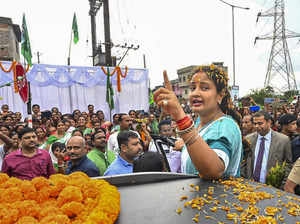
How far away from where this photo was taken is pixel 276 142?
168 inches

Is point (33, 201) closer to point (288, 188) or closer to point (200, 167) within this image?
point (200, 167)

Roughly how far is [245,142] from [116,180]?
1194 millimetres

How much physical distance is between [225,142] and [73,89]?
976cm

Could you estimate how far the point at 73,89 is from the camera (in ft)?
33.9

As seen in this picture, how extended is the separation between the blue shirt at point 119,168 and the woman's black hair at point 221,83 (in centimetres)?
238

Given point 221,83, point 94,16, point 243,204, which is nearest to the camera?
point 243,204

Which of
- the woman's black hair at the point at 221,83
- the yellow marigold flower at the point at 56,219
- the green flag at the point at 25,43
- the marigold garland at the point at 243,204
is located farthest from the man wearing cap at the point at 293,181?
the green flag at the point at 25,43

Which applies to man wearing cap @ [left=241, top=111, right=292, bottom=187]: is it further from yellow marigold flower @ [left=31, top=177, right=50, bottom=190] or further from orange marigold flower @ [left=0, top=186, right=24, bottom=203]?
orange marigold flower @ [left=0, top=186, right=24, bottom=203]

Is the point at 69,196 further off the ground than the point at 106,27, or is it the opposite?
the point at 106,27

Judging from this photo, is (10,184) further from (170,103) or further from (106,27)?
(106,27)

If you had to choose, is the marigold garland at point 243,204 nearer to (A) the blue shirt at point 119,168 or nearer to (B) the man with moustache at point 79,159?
(A) the blue shirt at point 119,168

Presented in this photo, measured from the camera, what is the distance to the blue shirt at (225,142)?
4.53 ft

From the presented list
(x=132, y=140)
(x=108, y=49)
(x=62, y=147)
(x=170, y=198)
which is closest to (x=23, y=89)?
(x=62, y=147)

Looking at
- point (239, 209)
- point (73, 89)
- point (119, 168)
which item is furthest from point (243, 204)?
point (73, 89)
